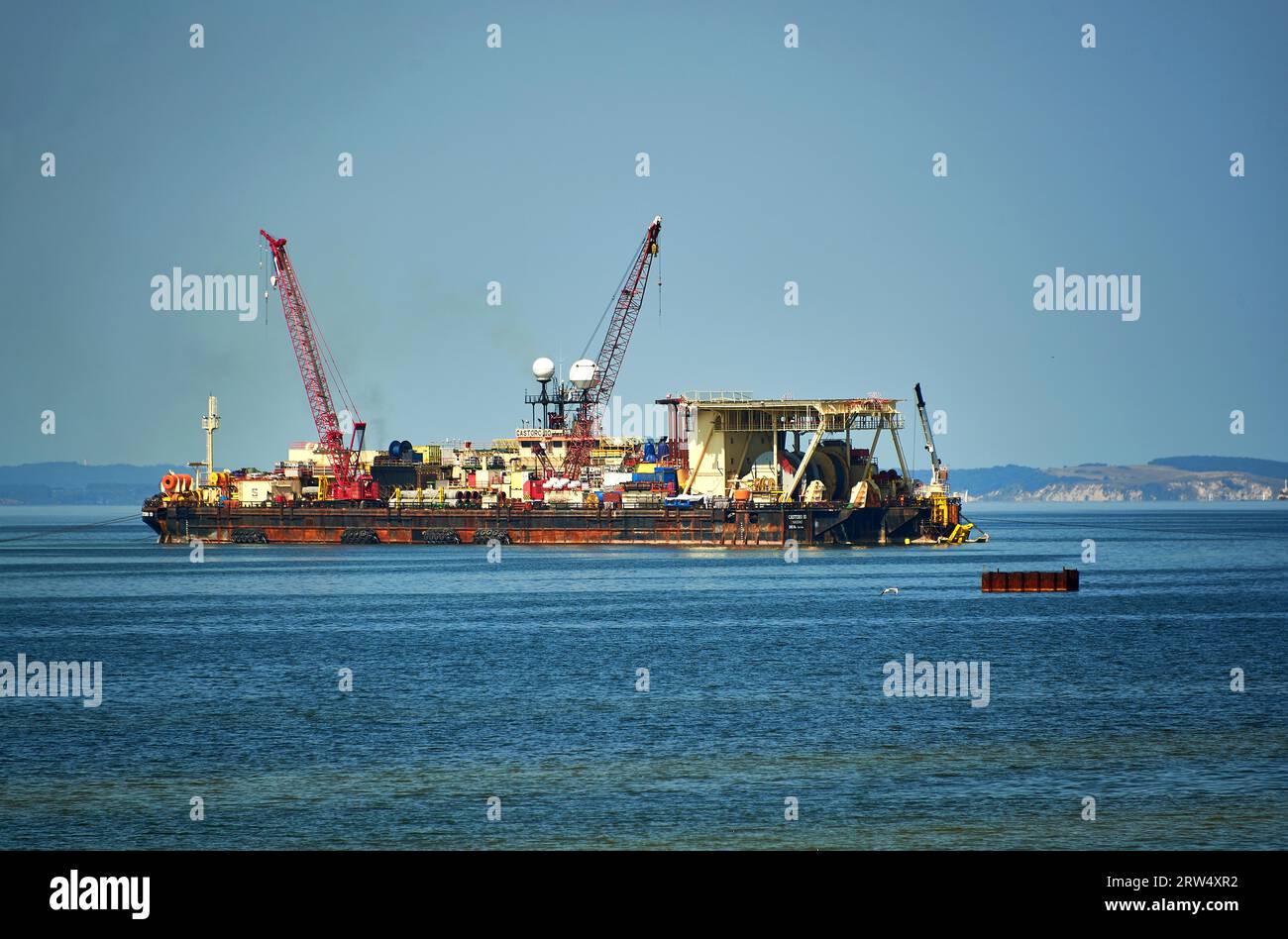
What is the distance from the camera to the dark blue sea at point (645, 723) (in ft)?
116

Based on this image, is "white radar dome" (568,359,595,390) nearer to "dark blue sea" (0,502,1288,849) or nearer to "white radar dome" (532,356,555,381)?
"white radar dome" (532,356,555,381)

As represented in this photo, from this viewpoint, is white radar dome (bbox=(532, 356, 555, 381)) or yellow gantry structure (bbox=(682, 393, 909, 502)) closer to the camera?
yellow gantry structure (bbox=(682, 393, 909, 502))

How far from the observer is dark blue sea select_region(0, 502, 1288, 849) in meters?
35.3

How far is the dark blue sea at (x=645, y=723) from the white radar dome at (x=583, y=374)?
77693 mm

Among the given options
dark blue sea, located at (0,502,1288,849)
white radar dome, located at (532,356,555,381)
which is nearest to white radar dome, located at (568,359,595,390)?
white radar dome, located at (532,356,555,381)

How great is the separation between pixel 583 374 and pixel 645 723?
434ft

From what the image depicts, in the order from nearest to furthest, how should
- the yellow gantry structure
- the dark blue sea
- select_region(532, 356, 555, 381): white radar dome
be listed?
the dark blue sea, the yellow gantry structure, select_region(532, 356, 555, 381): white radar dome

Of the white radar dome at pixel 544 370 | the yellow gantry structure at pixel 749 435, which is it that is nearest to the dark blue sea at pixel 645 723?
the yellow gantry structure at pixel 749 435

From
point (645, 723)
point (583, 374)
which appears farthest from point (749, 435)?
point (645, 723)

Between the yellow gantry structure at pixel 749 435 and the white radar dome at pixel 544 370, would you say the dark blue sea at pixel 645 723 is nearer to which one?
the yellow gantry structure at pixel 749 435

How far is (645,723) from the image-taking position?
49.6m

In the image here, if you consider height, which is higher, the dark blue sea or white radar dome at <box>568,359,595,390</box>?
white radar dome at <box>568,359,595,390</box>

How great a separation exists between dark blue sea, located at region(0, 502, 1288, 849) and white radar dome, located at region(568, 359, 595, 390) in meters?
77.7
